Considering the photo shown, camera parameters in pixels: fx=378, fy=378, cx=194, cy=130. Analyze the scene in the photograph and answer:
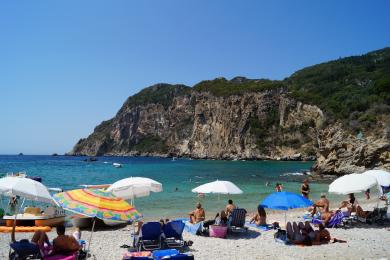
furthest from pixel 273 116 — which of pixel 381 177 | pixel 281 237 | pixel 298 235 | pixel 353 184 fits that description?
pixel 298 235

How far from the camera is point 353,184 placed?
13.3 metres

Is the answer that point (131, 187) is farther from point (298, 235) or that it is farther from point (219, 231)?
point (298, 235)

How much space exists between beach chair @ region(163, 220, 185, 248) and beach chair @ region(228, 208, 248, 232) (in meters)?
2.60

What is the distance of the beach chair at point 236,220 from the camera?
13.2m

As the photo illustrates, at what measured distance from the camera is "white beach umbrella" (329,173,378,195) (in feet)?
43.2

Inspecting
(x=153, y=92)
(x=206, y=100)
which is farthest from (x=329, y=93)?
(x=153, y=92)

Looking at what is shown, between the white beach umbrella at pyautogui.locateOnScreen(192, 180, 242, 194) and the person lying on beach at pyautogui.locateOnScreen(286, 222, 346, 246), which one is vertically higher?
the white beach umbrella at pyautogui.locateOnScreen(192, 180, 242, 194)

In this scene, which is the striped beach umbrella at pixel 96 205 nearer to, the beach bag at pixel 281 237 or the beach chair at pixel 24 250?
the beach chair at pixel 24 250

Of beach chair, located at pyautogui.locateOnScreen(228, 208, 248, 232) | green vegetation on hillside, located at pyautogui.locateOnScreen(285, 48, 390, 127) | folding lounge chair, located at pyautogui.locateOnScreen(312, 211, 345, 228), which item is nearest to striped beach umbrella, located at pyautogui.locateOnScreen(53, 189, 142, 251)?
beach chair, located at pyautogui.locateOnScreen(228, 208, 248, 232)

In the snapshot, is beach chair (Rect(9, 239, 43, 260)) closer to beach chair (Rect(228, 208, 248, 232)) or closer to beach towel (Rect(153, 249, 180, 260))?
beach towel (Rect(153, 249, 180, 260))

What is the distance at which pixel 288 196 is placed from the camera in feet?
39.7

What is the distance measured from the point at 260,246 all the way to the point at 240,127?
10291cm

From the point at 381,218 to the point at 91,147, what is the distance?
182 meters

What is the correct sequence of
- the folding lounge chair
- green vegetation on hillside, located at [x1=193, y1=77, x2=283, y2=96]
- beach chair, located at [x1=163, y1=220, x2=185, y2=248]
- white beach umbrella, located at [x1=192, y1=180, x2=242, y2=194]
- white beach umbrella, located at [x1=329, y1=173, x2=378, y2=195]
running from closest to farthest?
beach chair, located at [x1=163, y1=220, x2=185, y2=248]
white beach umbrella, located at [x1=329, y1=173, x2=378, y2=195]
white beach umbrella, located at [x1=192, y1=180, x2=242, y2=194]
the folding lounge chair
green vegetation on hillside, located at [x1=193, y1=77, x2=283, y2=96]
